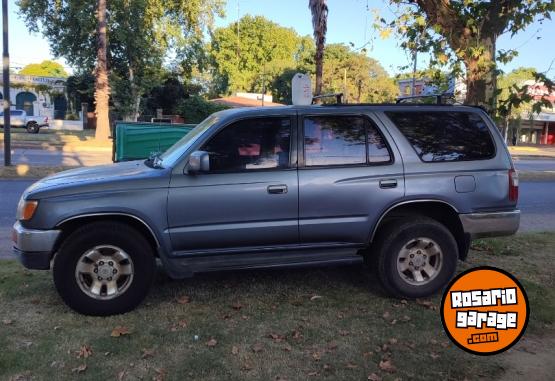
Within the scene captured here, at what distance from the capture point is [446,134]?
526 cm

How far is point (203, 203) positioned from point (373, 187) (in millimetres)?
1529

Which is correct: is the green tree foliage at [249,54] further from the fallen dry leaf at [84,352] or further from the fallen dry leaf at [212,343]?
the fallen dry leaf at [84,352]

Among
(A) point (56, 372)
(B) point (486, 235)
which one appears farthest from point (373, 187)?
(A) point (56, 372)

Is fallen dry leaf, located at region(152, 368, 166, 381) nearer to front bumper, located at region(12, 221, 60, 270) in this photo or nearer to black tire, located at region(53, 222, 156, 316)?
black tire, located at region(53, 222, 156, 316)

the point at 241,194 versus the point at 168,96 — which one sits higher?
the point at 168,96

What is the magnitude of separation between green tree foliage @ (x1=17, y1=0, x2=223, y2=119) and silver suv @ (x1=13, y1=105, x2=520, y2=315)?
95.5 ft

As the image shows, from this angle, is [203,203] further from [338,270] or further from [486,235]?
[486,235]

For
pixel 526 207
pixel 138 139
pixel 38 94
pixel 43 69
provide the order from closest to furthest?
pixel 138 139 < pixel 526 207 < pixel 38 94 < pixel 43 69

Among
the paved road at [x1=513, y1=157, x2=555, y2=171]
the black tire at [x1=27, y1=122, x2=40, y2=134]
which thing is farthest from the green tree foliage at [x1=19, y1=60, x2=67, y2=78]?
the paved road at [x1=513, y1=157, x2=555, y2=171]

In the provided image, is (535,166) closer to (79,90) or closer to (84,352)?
(84,352)

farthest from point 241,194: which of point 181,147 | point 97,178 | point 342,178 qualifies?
point 97,178

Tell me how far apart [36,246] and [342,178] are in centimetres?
264

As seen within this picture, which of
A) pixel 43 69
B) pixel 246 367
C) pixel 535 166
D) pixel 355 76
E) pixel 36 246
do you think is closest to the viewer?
pixel 246 367

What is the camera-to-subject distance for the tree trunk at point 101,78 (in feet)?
81.7
